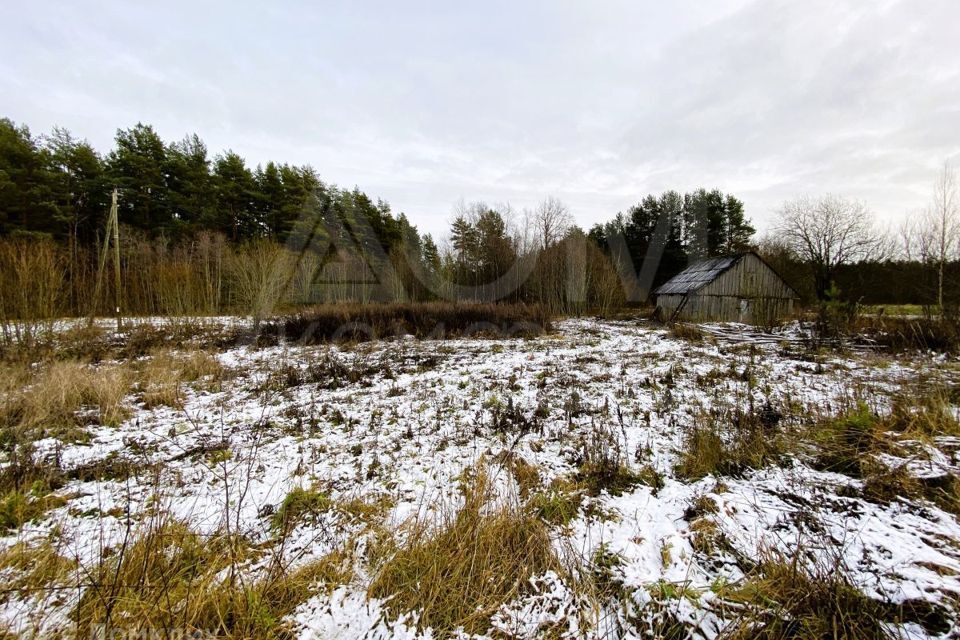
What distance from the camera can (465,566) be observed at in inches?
76.1

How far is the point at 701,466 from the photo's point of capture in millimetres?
2947

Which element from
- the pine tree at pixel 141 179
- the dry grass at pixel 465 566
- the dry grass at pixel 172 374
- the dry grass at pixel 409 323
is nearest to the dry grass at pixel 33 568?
the dry grass at pixel 465 566

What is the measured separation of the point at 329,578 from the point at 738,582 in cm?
228

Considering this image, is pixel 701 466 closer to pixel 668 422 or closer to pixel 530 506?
pixel 668 422

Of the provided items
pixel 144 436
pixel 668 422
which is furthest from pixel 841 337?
pixel 144 436

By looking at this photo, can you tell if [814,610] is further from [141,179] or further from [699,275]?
[141,179]

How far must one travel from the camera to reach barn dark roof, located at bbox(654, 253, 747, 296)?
19.5 meters

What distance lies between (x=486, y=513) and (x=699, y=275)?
2352 cm

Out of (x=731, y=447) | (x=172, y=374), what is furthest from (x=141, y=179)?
(x=731, y=447)

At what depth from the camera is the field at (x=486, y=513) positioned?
5.35 ft

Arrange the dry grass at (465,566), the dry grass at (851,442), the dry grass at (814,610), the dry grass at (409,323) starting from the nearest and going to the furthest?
the dry grass at (814,610) → the dry grass at (465,566) → the dry grass at (851,442) → the dry grass at (409,323)

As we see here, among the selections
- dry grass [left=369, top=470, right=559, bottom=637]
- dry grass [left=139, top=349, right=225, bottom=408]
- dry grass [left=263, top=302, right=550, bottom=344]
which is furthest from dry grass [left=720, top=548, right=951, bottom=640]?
dry grass [left=263, top=302, right=550, bottom=344]

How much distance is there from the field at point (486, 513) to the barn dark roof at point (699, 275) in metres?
15.8

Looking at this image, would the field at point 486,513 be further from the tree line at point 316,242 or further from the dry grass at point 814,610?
the tree line at point 316,242
